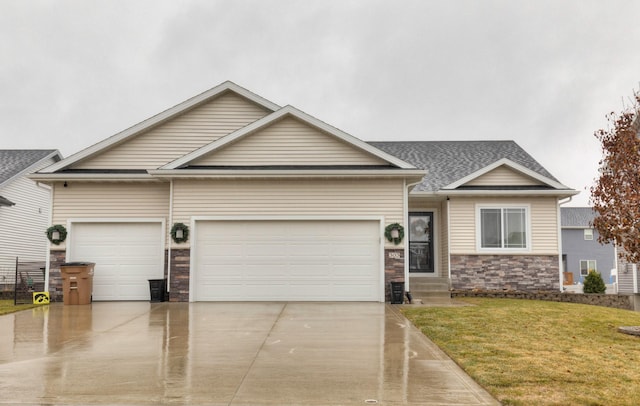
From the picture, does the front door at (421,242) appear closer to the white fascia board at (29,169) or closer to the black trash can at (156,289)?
the black trash can at (156,289)

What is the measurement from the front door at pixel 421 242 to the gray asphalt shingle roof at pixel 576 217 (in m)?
26.4

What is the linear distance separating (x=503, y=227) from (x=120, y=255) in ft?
39.0

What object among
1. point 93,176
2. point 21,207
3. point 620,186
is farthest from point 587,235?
point 93,176

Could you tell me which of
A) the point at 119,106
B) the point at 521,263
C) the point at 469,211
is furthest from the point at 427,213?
the point at 119,106

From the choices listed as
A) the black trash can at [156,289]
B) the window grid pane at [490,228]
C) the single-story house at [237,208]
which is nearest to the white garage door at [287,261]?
the single-story house at [237,208]

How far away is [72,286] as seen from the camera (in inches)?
613

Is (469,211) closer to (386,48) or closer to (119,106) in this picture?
(386,48)

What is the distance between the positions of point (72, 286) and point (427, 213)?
11.5 meters

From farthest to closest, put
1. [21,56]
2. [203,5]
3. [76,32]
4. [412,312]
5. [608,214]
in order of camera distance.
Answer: [21,56], [76,32], [203,5], [412,312], [608,214]

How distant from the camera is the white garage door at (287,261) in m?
15.9

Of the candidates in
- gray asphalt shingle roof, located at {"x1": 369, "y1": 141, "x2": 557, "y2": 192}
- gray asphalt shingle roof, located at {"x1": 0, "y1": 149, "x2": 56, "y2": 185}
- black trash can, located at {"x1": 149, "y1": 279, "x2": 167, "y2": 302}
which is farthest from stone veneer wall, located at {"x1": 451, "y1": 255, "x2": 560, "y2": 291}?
gray asphalt shingle roof, located at {"x1": 0, "y1": 149, "x2": 56, "y2": 185}

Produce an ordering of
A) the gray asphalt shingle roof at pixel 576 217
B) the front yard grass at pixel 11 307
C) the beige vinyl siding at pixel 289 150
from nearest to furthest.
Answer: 1. the front yard grass at pixel 11 307
2. the beige vinyl siding at pixel 289 150
3. the gray asphalt shingle roof at pixel 576 217

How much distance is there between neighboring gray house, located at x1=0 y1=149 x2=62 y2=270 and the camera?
24.3 metres

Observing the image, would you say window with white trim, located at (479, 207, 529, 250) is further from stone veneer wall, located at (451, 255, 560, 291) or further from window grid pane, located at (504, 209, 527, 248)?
stone veneer wall, located at (451, 255, 560, 291)
